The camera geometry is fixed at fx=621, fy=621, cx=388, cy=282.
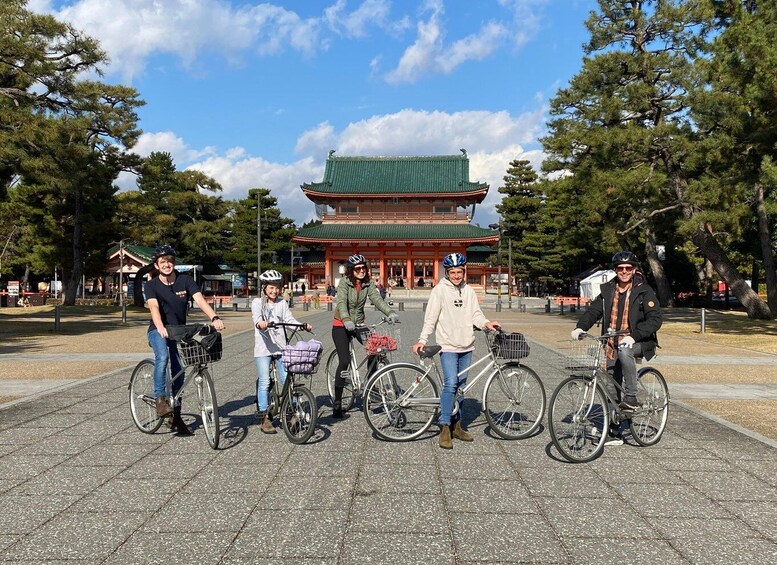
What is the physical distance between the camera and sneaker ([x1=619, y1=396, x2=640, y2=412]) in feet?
17.7

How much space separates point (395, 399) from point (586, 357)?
68.2 inches

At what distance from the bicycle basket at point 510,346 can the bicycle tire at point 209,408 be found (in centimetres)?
247

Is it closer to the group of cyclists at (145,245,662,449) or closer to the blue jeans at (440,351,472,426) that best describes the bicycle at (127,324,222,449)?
the group of cyclists at (145,245,662,449)

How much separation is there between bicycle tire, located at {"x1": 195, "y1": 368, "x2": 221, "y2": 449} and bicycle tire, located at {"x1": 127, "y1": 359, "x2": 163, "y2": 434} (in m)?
0.78

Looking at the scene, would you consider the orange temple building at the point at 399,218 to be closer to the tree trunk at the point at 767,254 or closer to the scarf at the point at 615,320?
the tree trunk at the point at 767,254

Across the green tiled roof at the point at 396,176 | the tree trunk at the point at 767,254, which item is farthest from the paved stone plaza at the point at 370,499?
the green tiled roof at the point at 396,176

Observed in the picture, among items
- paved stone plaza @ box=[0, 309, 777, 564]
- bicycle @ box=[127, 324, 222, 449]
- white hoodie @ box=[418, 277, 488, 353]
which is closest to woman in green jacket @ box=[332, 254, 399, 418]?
paved stone plaza @ box=[0, 309, 777, 564]

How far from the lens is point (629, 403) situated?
17.8ft

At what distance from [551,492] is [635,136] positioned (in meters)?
18.9

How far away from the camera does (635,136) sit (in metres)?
20.7

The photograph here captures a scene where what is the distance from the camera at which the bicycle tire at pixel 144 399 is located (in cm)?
597

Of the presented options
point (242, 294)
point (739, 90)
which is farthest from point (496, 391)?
point (242, 294)

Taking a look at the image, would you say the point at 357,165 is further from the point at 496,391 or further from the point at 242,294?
the point at 496,391

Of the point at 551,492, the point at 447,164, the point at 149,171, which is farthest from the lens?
the point at 447,164
